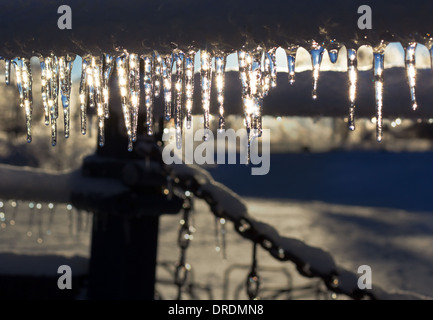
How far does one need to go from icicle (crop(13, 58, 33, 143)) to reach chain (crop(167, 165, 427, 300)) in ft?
1.69

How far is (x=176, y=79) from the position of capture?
4.07ft

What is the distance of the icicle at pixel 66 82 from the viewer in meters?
1.13

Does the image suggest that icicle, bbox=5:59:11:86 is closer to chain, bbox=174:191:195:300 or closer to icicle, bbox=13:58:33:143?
icicle, bbox=13:58:33:143

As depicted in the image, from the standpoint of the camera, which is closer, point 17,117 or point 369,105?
point 369,105

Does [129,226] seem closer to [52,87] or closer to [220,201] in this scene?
[220,201]

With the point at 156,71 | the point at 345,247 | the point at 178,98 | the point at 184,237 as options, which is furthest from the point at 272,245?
the point at 345,247

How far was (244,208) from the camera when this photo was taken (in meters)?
1.73

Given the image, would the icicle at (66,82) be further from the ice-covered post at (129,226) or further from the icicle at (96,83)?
the ice-covered post at (129,226)

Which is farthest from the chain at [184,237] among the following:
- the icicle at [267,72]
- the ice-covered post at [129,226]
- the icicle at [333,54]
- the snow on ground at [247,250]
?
the icicle at [333,54]
